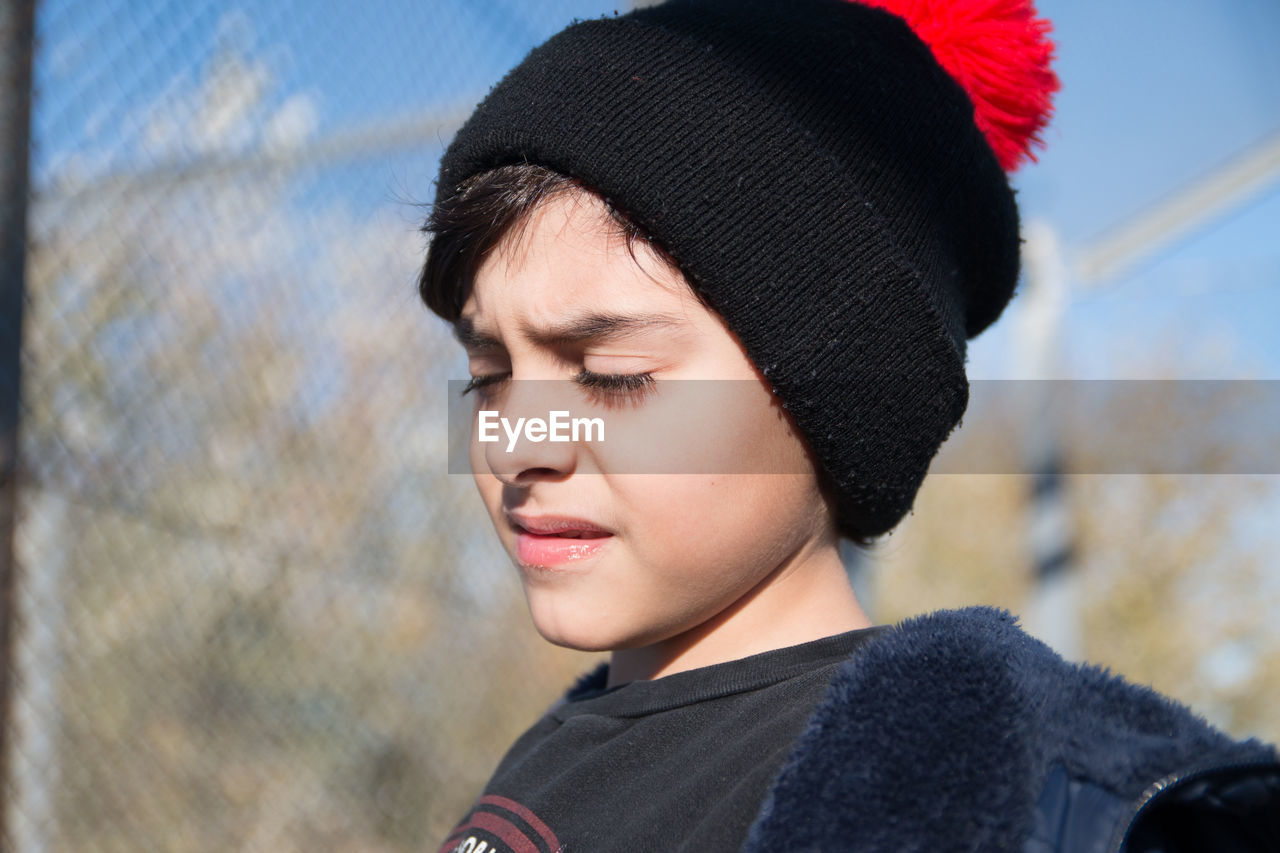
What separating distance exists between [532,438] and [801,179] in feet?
1.26

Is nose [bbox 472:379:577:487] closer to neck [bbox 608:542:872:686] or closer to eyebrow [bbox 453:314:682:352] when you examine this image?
eyebrow [bbox 453:314:682:352]

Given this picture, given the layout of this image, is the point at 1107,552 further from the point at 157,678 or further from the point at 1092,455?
the point at 157,678

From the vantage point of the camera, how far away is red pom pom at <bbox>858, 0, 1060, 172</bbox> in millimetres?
1185

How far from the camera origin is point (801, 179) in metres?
0.99

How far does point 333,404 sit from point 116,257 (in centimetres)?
56

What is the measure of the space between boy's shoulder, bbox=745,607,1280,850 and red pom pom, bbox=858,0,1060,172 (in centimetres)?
78

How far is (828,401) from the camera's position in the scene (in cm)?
97

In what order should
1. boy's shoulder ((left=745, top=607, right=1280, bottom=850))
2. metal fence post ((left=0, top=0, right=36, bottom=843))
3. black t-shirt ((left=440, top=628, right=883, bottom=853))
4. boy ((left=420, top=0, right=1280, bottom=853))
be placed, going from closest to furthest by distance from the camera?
boy's shoulder ((left=745, top=607, right=1280, bottom=850))
black t-shirt ((left=440, top=628, right=883, bottom=853))
boy ((left=420, top=0, right=1280, bottom=853))
metal fence post ((left=0, top=0, right=36, bottom=843))

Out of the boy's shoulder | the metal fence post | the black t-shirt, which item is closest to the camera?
the boy's shoulder

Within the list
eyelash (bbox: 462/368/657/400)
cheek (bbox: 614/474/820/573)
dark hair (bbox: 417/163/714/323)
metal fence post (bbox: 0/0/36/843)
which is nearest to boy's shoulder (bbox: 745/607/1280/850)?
cheek (bbox: 614/474/820/573)

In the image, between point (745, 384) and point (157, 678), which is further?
point (157, 678)

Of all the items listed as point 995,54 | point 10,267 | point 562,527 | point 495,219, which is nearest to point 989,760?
point 562,527

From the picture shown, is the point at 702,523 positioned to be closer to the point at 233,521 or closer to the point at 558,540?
the point at 558,540

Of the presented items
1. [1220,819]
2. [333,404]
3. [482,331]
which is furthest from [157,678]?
[1220,819]
